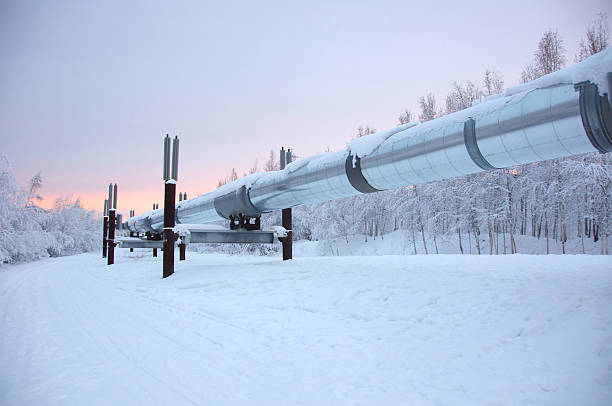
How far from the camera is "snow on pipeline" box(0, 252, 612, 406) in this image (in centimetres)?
283

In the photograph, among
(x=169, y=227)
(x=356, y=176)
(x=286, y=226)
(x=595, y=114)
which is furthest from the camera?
(x=286, y=226)

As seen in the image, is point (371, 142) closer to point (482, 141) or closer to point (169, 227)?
point (482, 141)

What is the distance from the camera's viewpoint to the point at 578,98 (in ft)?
11.2

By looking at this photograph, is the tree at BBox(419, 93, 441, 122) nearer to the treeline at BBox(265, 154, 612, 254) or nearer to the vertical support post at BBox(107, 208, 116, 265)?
the treeline at BBox(265, 154, 612, 254)

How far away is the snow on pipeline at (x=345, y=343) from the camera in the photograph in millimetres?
2828

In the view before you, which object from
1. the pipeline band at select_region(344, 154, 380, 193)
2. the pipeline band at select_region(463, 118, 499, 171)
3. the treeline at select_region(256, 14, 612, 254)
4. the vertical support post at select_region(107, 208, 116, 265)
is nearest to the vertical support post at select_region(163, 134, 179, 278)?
the pipeline band at select_region(344, 154, 380, 193)

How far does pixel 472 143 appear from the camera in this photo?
14.2ft

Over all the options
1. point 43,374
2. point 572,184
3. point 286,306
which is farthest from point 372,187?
point 572,184

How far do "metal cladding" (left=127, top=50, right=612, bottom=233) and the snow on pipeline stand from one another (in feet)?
5.64

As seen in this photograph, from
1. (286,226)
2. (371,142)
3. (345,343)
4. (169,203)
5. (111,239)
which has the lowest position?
(345,343)

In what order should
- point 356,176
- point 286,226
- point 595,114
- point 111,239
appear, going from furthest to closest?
1. point 111,239
2. point 286,226
3. point 356,176
4. point 595,114

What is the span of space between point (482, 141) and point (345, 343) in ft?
9.72

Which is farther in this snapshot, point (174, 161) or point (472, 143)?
point (174, 161)

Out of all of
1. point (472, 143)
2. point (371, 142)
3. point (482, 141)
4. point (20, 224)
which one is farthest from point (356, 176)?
point (20, 224)
